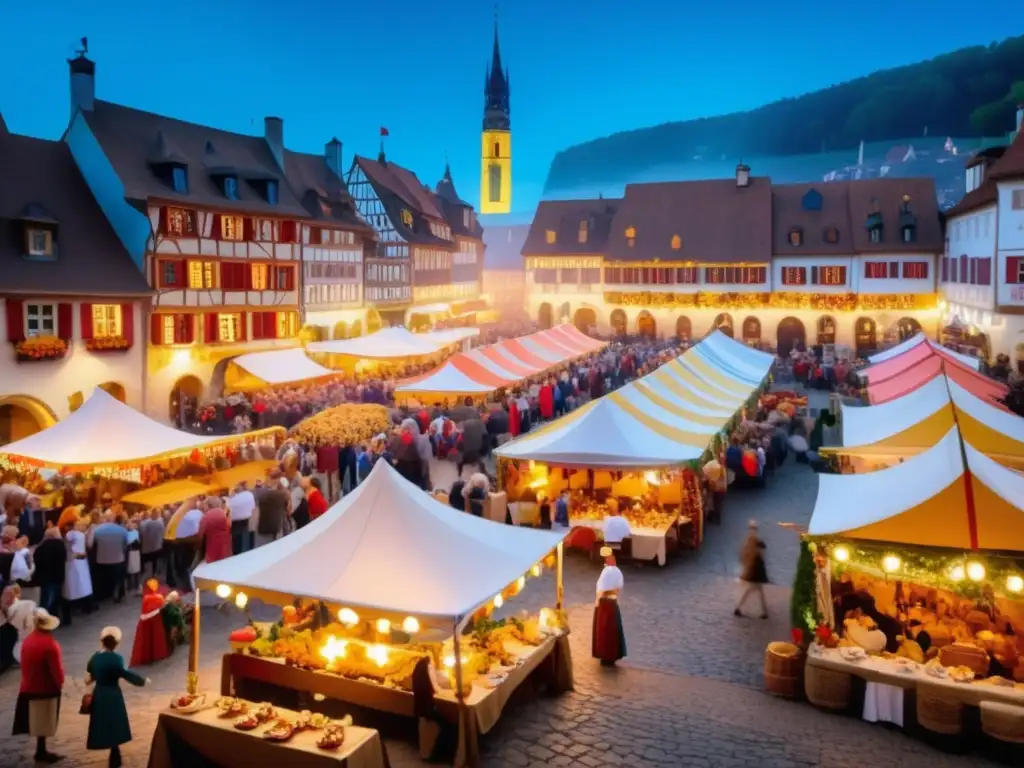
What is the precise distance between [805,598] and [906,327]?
119 ft

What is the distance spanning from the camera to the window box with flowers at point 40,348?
20703mm

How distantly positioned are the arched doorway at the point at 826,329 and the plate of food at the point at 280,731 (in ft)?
133

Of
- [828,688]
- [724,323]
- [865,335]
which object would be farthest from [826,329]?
[828,688]

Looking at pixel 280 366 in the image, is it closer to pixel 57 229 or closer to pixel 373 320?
pixel 57 229

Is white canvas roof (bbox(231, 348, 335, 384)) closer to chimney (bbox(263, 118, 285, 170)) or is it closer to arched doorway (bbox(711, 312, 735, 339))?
chimney (bbox(263, 118, 285, 170))

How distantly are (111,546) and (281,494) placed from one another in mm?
2513

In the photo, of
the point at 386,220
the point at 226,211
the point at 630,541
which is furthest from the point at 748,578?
the point at 386,220

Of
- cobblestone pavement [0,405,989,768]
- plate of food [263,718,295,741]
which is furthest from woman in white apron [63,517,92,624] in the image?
plate of food [263,718,295,741]

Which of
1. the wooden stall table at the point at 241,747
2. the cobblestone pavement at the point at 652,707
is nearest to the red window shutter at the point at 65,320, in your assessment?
the cobblestone pavement at the point at 652,707

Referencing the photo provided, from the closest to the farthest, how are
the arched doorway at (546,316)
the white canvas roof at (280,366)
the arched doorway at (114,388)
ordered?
the arched doorway at (114,388)
the white canvas roof at (280,366)
the arched doorway at (546,316)

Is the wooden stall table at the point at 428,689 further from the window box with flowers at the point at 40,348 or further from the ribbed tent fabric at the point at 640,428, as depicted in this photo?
the window box with flowers at the point at 40,348

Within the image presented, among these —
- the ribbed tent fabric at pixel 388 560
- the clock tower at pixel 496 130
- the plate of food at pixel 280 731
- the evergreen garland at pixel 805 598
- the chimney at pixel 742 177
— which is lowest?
the plate of food at pixel 280 731

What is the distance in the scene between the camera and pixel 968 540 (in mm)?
8500

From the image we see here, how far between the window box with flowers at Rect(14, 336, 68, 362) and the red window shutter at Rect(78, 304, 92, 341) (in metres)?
0.89
